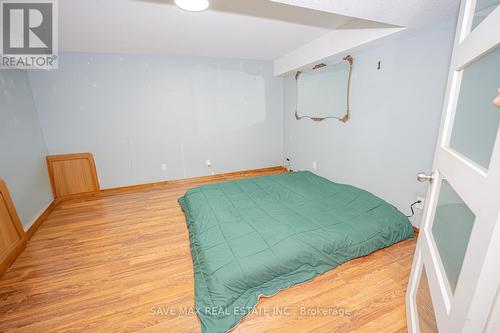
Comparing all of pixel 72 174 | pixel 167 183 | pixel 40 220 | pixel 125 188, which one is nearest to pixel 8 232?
pixel 40 220

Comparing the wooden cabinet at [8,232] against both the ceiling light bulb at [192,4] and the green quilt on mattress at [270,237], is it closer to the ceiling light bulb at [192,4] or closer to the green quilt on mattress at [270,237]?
the green quilt on mattress at [270,237]

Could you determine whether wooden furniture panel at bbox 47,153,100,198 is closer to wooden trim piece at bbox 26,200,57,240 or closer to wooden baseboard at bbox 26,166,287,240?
wooden baseboard at bbox 26,166,287,240

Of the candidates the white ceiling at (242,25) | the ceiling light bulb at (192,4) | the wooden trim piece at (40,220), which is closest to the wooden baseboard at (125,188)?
the wooden trim piece at (40,220)

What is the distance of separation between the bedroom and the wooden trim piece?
3 cm

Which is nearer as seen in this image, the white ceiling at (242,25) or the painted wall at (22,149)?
the white ceiling at (242,25)

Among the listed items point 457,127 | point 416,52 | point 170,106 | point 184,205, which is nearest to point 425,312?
point 457,127

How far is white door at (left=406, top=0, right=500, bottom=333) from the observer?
501mm

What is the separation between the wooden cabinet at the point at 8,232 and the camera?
1850mm

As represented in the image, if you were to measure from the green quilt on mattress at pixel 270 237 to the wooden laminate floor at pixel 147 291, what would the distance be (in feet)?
0.29

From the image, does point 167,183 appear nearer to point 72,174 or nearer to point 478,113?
point 72,174

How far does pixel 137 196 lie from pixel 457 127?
3.62 m

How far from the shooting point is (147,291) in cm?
153

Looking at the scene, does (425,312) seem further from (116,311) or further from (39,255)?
(39,255)

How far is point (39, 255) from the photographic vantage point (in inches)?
77.8
